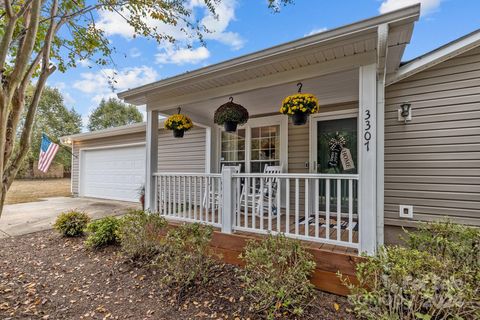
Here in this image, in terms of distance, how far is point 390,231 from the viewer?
3.66 metres

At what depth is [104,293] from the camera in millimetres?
2682

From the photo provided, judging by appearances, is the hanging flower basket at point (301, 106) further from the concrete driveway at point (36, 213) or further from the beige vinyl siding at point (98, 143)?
the beige vinyl siding at point (98, 143)

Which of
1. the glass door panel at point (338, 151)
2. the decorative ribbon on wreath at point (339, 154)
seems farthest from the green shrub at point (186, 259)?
the decorative ribbon on wreath at point (339, 154)

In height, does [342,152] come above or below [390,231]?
above

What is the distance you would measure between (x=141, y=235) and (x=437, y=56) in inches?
186

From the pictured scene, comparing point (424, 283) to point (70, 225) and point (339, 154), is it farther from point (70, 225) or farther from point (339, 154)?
point (70, 225)

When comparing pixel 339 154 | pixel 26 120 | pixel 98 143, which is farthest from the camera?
pixel 98 143

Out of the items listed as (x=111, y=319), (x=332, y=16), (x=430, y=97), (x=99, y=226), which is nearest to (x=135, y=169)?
(x=99, y=226)

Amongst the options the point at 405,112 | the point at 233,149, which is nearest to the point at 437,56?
the point at 405,112

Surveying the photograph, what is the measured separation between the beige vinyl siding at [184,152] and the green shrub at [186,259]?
2998 mm

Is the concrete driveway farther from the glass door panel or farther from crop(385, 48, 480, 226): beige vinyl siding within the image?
crop(385, 48, 480, 226): beige vinyl siding

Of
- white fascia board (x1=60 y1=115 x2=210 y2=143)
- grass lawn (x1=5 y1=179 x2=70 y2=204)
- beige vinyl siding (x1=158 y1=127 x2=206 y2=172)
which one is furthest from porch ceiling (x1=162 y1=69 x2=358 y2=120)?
grass lawn (x1=5 y1=179 x2=70 y2=204)

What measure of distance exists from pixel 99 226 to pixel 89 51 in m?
2.87

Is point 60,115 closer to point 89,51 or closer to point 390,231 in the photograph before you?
point 89,51
